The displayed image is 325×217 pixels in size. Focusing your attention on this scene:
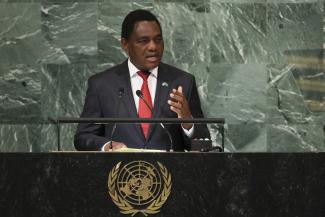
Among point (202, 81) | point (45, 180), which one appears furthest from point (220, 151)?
point (202, 81)

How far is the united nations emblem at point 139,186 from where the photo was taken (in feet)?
15.5

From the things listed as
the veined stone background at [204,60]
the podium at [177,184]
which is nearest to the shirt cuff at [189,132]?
the podium at [177,184]

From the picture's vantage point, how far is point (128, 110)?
6012mm

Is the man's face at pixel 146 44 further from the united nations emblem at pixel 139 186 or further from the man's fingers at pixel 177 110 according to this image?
the united nations emblem at pixel 139 186


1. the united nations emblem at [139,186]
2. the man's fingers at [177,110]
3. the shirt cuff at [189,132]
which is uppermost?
the man's fingers at [177,110]

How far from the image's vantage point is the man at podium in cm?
596

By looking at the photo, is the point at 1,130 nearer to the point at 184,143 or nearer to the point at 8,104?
the point at 8,104

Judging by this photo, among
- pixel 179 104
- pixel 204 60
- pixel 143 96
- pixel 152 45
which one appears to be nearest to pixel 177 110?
pixel 179 104

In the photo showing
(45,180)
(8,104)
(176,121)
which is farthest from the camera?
(8,104)

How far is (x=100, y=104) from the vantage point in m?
6.11

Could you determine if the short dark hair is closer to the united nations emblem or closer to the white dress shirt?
the white dress shirt

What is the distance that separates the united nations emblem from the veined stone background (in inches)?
126

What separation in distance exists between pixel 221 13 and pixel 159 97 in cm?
204

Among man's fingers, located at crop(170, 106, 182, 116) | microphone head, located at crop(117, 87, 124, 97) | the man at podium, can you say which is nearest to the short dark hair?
the man at podium
